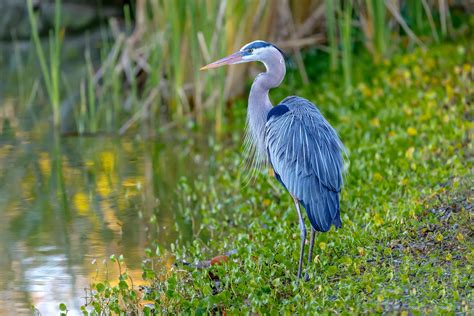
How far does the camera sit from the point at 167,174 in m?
7.62

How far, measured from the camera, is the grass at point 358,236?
4.50 meters

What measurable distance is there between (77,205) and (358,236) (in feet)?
7.93

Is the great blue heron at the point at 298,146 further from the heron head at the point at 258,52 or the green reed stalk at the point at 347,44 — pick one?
the green reed stalk at the point at 347,44

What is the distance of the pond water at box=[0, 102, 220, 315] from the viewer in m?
5.39

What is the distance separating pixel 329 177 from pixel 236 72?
4.29 metres

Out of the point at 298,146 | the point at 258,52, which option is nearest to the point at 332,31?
the point at 258,52

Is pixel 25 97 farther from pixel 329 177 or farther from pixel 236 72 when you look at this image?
pixel 329 177

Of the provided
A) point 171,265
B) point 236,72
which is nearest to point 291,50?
point 236,72

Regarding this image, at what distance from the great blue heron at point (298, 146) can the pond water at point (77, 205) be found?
3.40ft

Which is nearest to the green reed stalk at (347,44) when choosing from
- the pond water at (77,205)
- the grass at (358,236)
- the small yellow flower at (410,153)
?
the grass at (358,236)

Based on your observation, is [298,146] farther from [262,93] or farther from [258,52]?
[258,52]

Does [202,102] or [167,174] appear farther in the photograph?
[202,102]

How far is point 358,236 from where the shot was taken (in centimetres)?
516

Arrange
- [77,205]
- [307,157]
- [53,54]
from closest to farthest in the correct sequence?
[307,157] < [77,205] < [53,54]
